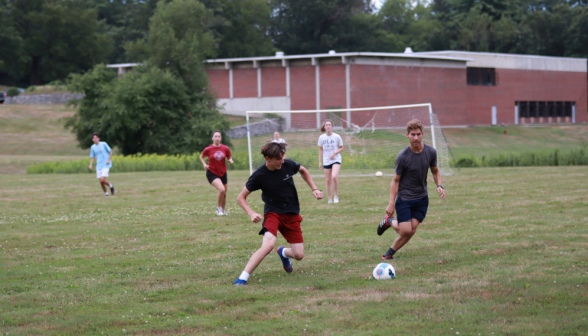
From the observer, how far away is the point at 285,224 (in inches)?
299

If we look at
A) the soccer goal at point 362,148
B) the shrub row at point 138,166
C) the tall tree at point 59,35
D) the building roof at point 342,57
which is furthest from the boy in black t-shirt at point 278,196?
the tall tree at point 59,35

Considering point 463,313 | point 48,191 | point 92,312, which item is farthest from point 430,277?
point 48,191

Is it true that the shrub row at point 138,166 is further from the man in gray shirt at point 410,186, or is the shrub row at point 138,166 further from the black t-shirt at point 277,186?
the black t-shirt at point 277,186

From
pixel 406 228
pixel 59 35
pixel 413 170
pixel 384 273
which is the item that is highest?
pixel 59 35

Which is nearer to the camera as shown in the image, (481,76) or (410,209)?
(410,209)

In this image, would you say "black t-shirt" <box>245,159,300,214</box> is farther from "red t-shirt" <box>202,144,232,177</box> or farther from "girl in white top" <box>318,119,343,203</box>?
"girl in white top" <box>318,119,343,203</box>

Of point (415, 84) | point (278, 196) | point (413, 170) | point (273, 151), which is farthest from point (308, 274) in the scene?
point (415, 84)

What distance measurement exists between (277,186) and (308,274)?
47.0 inches

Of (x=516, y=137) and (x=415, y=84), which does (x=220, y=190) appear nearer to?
(x=415, y=84)

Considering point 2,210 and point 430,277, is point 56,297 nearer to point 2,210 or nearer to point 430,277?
point 430,277

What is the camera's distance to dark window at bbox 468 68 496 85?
61.8 m

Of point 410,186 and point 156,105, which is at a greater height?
point 156,105

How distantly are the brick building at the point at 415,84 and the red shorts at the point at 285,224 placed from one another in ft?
Answer: 136

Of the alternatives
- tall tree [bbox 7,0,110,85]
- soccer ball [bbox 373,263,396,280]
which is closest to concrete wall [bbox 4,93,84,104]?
tall tree [bbox 7,0,110,85]
